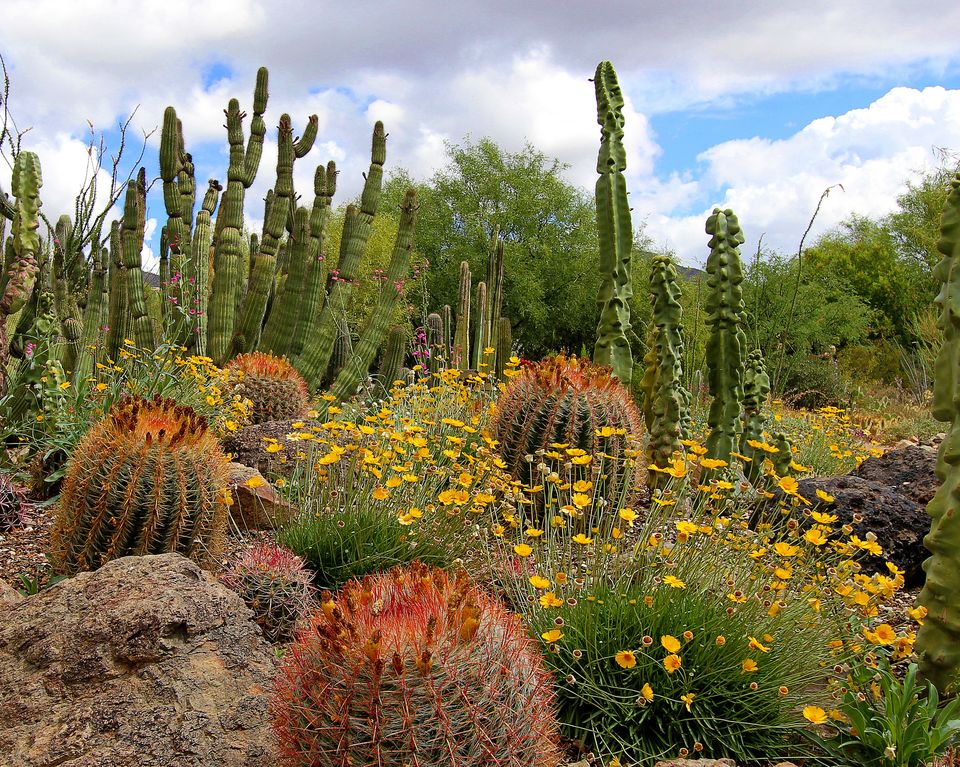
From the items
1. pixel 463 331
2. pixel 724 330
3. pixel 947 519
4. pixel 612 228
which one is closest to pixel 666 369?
pixel 724 330

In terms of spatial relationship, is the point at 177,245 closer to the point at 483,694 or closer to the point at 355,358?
the point at 355,358

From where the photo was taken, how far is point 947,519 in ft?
9.05

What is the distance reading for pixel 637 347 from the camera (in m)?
22.4

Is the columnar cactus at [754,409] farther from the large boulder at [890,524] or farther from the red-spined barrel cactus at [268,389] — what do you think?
the red-spined barrel cactus at [268,389]

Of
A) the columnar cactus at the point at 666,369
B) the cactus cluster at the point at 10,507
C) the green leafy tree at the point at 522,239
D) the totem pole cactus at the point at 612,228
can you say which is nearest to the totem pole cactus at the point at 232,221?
the cactus cluster at the point at 10,507

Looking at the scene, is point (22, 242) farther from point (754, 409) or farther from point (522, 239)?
point (522, 239)

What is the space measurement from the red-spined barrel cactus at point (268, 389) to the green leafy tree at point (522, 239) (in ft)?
62.8

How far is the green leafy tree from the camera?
27312mm

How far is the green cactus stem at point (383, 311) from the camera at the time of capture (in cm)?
898

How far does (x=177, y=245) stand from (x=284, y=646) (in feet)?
24.3

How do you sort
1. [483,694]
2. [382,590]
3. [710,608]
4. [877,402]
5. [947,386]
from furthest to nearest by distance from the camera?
[877,402] < [947,386] < [710,608] < [382,590] < [483,694]

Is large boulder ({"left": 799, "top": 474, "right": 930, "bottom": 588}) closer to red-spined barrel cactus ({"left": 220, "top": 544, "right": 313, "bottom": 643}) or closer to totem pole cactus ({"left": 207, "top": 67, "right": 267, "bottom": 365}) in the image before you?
red-spined barrel cactus ({"left": 220, "top": 544, "right": 313, "bottom": 643})

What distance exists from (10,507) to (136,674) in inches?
121

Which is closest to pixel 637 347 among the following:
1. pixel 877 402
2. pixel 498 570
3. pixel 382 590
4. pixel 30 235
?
pixel 877 402
